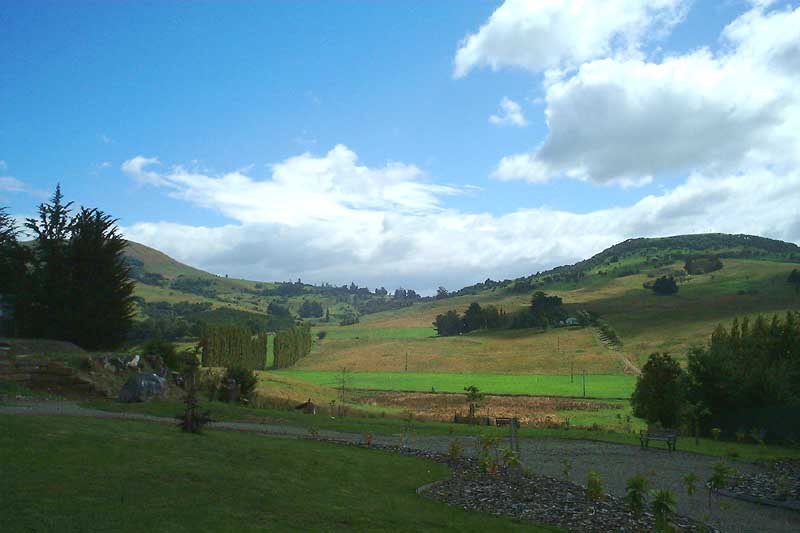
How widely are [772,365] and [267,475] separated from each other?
30.2 metres

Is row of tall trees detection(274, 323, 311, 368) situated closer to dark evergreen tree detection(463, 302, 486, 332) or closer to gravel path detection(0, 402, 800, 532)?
dark evergreen tree detection(463, 302, 486, 332)

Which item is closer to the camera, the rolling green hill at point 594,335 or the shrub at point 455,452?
the shrub at point 455,452

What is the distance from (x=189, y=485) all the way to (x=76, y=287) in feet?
93.2

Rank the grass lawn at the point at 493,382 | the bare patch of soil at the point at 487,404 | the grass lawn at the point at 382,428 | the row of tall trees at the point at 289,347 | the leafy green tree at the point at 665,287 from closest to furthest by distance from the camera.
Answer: the grass lawn at the point at 382,428, the bare patch of soil at the point at 487,404, the grass lawn at the point at 493,382, the row of tall trees at the point at 289,347, the leafy green tree at the point at 665,287

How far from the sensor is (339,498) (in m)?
10.7

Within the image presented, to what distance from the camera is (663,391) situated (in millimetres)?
32719

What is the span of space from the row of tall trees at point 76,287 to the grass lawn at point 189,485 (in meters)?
21.7

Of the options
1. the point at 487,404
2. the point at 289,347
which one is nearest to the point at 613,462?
the point at 487,404

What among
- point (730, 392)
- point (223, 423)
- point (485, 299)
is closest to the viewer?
point (223, 423)

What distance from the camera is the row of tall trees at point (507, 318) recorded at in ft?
418

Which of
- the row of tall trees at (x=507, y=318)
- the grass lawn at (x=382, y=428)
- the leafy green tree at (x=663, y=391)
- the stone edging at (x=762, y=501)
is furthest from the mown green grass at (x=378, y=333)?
the stone edging at (x=762, y=501)

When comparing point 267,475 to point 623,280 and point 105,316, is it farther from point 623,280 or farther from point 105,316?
point 623,280

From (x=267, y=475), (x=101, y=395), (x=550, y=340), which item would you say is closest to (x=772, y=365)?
(x=267, y=475)

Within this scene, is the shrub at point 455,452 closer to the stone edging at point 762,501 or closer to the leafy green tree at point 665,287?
the stone edging at point 762,501
